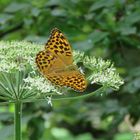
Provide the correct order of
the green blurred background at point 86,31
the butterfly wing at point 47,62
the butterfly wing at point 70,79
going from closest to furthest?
the butterfly wing at point 70,79 → the butterfly wing at point 47,62 → the green blurred background at point 86,31

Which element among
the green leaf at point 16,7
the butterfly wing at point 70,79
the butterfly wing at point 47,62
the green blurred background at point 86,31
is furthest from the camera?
the green leaf at point 16,7

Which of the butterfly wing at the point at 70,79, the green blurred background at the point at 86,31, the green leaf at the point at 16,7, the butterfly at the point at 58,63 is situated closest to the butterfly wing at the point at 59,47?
the butterfly at the point at 58,63

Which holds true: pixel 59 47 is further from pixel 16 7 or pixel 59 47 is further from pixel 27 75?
pixel 16 7

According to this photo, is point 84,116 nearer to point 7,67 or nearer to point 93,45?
point 93,45

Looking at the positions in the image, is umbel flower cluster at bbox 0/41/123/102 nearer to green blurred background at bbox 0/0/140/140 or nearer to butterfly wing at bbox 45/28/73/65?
butterfly wing at bbox 45/28/73/65

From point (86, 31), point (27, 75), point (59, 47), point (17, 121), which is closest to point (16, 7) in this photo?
point (86, 31)

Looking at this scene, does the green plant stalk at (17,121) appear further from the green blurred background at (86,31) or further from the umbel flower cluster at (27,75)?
the green blurred background at (86,31)

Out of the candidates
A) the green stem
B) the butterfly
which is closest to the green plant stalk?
the green stem
